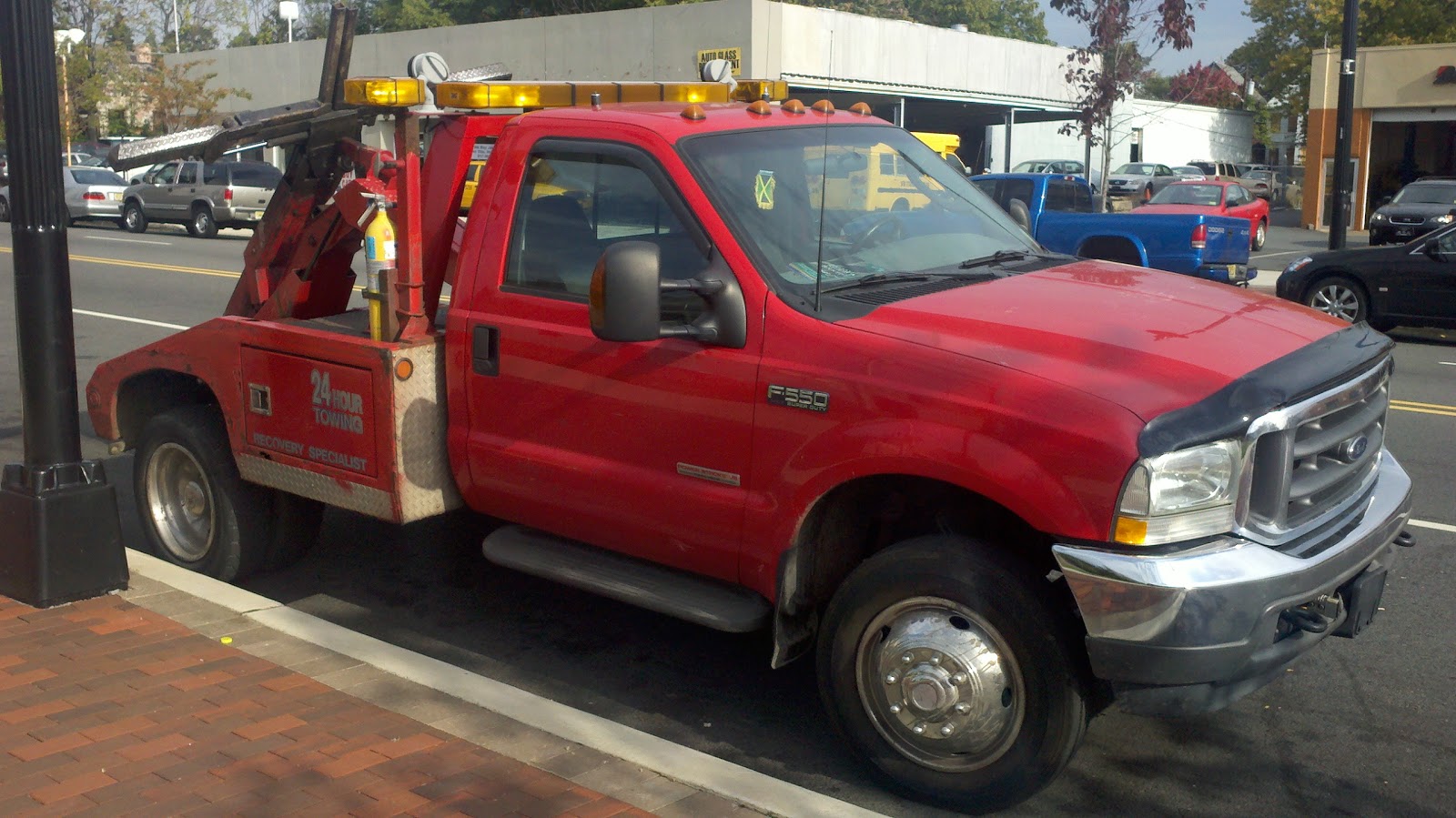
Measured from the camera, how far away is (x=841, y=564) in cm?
461

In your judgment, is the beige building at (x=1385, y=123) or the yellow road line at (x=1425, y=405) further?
the beige building at (x=1385, y=123)

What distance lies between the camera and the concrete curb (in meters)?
4.01

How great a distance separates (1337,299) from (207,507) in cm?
1315

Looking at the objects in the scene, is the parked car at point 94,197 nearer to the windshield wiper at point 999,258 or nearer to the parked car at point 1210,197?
the parked car at point 1210,197

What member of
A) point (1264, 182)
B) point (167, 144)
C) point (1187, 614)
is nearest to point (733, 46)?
point (1264, 182)

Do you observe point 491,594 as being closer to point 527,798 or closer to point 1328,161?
point 527,798

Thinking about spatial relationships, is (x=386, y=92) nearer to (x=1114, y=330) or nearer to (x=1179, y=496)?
(x=1114, y=330)

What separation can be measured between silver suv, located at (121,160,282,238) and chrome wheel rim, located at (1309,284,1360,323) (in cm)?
2124

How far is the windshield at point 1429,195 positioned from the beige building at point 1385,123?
7.02m

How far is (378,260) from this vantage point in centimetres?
544

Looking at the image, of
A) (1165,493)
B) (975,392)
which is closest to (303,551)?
(975,392)

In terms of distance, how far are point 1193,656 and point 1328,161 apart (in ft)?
133

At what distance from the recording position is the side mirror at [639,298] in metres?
4.19

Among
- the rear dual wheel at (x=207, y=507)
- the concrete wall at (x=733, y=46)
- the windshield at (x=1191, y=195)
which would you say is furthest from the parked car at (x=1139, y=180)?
the rear dual wheel at (x=207, y=507)
